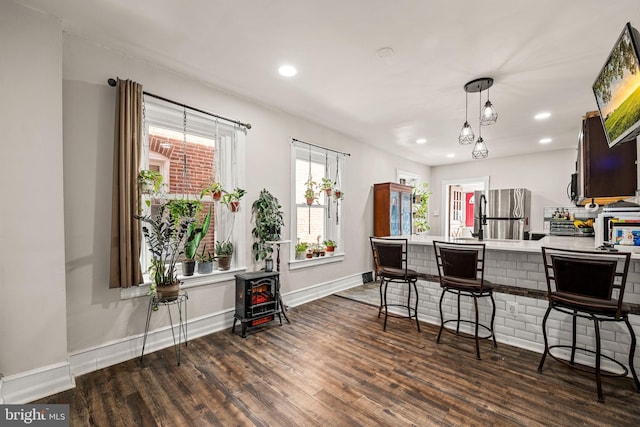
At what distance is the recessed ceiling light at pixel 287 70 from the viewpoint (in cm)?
274

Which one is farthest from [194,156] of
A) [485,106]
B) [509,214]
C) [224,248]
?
[509,214]

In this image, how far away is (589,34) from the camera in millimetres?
2174

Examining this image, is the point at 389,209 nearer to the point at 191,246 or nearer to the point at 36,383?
the point at 191,246

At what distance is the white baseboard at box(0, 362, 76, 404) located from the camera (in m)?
1.86

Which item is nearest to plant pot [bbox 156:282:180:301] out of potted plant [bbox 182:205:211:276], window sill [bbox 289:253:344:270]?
potted plant [bbox 182:205:211:276]

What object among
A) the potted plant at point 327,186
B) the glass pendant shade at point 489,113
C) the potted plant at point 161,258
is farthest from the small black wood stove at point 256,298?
the glass pendant shade at point 489,113

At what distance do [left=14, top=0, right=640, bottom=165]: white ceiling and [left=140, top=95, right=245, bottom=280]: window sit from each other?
1.55 ft

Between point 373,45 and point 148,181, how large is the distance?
2355 mm

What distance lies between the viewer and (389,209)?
17.8 ft

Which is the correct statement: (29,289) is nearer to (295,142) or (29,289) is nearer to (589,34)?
(295,142)

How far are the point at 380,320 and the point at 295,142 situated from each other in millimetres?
2733

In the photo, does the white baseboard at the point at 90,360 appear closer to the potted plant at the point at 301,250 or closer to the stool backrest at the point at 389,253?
the potted plant at the point at 301,250

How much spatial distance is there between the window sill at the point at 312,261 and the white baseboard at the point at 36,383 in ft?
8.14

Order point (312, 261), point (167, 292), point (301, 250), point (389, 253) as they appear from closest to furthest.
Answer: point (167, 292) < point (389, 253) < point (301, 250) < point (312, 261)
